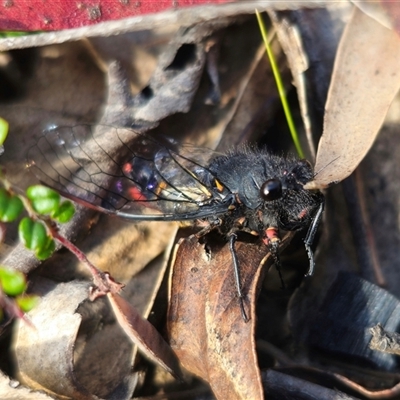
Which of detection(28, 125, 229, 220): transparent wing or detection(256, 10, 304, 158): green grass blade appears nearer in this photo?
detection(28, 125, 229, 220): transparent wing

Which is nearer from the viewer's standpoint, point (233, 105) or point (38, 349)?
point (38, 349)

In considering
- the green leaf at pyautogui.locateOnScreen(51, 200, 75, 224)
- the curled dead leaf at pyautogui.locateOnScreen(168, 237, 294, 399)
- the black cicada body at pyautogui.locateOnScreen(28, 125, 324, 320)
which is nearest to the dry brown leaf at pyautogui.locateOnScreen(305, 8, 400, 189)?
the black cicada body at pyautogui.locateOnScreen(28, 125, 324, 320)

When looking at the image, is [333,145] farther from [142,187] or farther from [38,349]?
[38,349]

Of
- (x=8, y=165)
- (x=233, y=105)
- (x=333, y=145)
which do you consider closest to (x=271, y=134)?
(x=233, y=105)

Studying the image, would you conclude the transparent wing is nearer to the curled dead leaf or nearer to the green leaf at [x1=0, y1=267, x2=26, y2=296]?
the curled dead leaf

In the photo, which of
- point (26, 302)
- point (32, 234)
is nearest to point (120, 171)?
point (32, 234)

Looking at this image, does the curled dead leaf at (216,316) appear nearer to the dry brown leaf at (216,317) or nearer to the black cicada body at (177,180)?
the dry brown leaf at (216,317)
